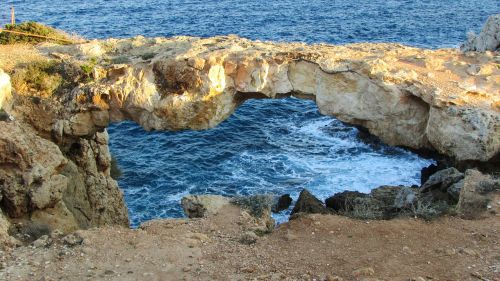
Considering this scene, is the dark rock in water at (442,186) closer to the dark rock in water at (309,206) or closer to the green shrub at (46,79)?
the dark rock in water at (309,206)

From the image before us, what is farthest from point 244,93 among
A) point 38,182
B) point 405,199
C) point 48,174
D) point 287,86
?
point 38,182

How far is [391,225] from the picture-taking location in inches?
712

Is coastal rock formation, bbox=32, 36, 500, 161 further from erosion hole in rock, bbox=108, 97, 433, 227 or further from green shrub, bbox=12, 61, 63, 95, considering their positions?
erosion hole in rock, bbox=108, 97, 433, 227

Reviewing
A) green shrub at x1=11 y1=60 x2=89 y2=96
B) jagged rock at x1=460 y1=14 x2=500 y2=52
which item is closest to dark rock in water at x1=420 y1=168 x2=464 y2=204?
green shrub at x1=11 y1=60 x2=89 y2=96

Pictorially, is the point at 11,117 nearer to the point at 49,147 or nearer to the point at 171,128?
the point at 49,147

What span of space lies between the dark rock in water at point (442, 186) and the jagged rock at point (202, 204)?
8.05 m

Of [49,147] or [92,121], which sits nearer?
[49,147]

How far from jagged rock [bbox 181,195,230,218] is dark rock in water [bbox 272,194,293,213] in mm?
6789

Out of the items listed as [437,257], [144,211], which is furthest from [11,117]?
[437,257]

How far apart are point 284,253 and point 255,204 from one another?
16.2 feet

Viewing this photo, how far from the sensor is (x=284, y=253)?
16.6 metres

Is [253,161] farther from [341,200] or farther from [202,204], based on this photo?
[202,204]

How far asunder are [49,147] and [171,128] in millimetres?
4943

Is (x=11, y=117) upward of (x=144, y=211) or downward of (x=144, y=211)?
upward
